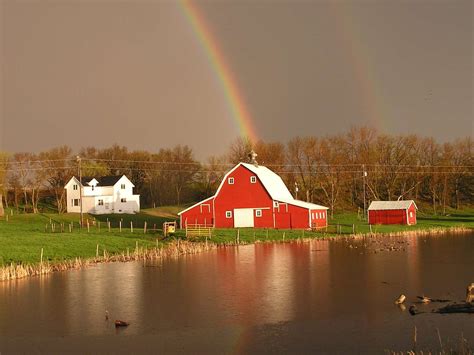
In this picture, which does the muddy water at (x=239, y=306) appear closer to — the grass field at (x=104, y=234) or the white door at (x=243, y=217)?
the grass field at (x=104, y=234)

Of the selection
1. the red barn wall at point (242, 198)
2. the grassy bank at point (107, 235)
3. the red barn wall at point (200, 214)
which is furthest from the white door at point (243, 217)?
the grassy bank at point (107, 235)

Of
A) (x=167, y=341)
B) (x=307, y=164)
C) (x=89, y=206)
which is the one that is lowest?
(x=167, y=341)

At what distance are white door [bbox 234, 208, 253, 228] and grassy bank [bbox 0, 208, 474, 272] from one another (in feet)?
14.0

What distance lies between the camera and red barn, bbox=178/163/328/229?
59188mm

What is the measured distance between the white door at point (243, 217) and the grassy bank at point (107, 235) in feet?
14.0

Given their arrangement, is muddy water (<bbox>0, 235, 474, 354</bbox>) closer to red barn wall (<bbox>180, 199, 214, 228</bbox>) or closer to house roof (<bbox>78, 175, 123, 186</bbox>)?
red barn wall (<bbox>180, 199, 214, 228</bbox>)

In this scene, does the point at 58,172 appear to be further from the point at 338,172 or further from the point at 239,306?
the point at 239,306

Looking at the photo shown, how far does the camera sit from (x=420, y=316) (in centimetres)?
1928

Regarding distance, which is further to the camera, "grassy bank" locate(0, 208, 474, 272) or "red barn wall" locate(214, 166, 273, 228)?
"red barn wall" locate(214, 166, 273, 228)

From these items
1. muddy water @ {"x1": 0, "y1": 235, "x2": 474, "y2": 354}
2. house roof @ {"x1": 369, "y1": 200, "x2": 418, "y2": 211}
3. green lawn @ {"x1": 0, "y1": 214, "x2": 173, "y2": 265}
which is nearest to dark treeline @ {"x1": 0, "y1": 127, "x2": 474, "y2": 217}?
house roof @ {"x1": 369, "y1": 200, "x2": 418, "y2": 211}

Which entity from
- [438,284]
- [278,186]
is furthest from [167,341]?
[278,186]

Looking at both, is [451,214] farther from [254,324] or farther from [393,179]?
[254,324]

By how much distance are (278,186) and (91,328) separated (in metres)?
47.2

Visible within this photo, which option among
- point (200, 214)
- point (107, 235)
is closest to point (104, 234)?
point (107, 235)
